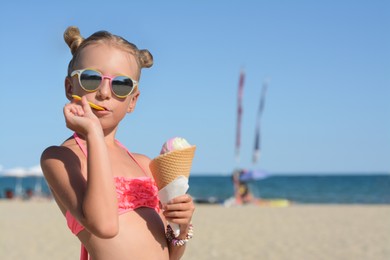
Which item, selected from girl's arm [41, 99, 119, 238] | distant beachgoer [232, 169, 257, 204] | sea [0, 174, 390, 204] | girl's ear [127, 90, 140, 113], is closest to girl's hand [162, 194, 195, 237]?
girl's arm [41, 99, 119, 238]

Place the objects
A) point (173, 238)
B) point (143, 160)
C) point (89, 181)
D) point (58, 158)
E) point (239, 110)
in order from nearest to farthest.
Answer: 1. point (89, 181)
2. point (58, 158)
3. point (173, 238)
4. point (143, 160)
5. point (239, 110)

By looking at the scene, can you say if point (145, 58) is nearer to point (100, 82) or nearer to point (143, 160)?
point (100, 82)

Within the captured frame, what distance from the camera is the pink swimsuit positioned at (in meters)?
2.36

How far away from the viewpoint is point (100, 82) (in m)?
2.32

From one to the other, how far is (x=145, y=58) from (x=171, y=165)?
0.49 meters

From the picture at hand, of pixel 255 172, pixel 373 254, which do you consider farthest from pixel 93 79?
pixel 255 172

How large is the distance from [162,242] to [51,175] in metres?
0.52

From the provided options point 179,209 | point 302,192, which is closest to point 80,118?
point 179,209

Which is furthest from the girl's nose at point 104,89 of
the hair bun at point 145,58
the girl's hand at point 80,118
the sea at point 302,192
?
the sea at point 302,192

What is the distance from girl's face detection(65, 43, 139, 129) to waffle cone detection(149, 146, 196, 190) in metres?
0.24

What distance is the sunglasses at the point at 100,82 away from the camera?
2311 millimetres

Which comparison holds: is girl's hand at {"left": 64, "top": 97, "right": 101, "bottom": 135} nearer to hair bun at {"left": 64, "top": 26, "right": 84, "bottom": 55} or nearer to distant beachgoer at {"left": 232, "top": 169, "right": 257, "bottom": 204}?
hair bun at {"left": 64, "top": 26, "right": 84, "bottom": 55}

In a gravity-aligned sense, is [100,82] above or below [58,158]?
above

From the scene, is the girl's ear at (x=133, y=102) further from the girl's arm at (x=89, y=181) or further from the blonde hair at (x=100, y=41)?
the girl's arm at (x=89, y=181)
